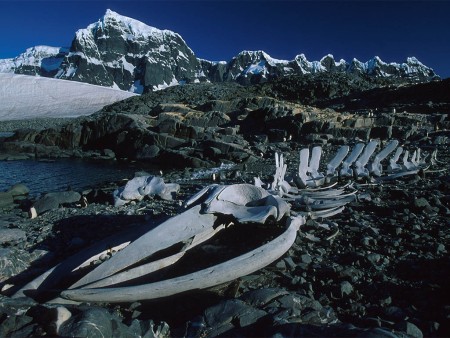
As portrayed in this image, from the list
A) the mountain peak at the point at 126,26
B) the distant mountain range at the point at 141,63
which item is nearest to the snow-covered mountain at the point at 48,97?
the distant mountain range at the point at 141,63

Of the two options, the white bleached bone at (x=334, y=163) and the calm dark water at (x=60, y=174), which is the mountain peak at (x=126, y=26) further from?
the white bleached bone at (x=334, y=163)

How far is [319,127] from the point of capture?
54.2 feet

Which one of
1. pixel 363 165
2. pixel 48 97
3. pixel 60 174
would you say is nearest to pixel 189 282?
pixel 363 165

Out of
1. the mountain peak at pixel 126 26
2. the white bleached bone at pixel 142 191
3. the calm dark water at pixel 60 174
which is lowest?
the calm dark water at pixel 60 174

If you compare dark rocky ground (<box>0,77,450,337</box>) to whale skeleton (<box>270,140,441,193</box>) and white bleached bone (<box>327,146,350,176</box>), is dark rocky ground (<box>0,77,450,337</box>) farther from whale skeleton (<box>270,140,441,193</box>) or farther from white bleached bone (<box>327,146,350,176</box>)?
white bleached bone (<box>327,146,350,176</box>)

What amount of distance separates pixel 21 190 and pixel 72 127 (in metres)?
13.5

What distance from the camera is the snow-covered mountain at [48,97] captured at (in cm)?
4278

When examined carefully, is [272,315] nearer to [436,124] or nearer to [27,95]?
[436,124]

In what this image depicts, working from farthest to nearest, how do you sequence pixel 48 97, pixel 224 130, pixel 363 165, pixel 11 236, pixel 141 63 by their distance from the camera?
pixel 141 63 → pixel 48 97 → pixel 224 130 → pixel 363 165 → pixel 11 236

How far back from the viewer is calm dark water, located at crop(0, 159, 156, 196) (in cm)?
1050

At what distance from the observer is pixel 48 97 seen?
4653 cm

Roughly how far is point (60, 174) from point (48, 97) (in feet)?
133

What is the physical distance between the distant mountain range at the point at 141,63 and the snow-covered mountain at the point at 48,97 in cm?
8200

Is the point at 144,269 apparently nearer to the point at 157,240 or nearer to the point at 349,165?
the point at 157,240
